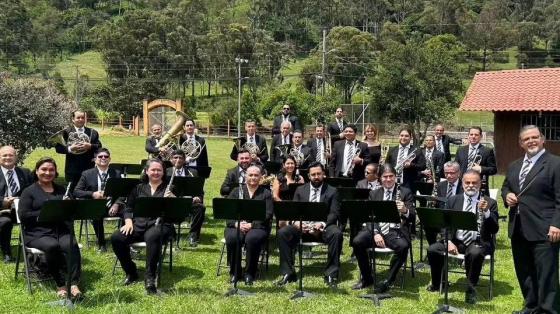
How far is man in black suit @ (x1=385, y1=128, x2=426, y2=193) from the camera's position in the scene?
10508 mm

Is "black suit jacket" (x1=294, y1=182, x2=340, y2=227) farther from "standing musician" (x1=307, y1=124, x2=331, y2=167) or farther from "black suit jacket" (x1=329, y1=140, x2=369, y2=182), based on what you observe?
"standing musician" (x1=307, y1=124, x2=331, y2=167)

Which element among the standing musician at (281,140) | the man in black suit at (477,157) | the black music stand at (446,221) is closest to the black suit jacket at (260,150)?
the standing musician at (281,140)

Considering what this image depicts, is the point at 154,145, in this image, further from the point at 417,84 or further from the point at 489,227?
the point at 417,84

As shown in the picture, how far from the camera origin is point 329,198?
333 inches

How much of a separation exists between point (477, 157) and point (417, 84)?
2246cm

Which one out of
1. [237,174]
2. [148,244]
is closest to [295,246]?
[148,244]

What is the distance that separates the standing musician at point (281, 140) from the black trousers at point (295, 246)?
136 inches

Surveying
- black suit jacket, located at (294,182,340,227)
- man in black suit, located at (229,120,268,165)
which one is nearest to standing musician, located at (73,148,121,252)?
man in black suit, located at (229,120,268,165)

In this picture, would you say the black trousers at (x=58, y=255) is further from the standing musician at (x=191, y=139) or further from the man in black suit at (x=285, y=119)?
the man in black suit at (x=285, y=119)

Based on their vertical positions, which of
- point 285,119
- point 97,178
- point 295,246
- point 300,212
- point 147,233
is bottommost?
point 295,246

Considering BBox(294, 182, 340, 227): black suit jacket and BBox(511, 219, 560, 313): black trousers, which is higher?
BBox(294, 182, 340, 227): black suit jacket

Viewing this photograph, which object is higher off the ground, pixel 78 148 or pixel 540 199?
pixel 78 148

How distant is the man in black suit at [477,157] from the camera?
10336mm

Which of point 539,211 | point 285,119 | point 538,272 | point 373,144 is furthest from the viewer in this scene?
point 285,119
